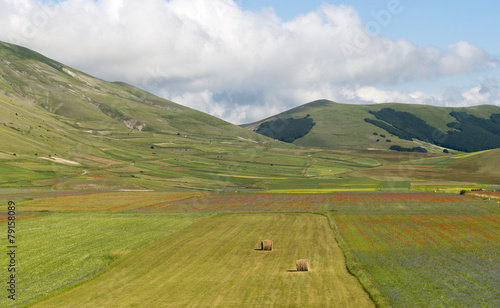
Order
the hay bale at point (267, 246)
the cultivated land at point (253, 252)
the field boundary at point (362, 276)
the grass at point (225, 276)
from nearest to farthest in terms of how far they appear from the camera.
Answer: the field boundary at point (362, 276) < the grass at point (225, 276) < the cultivated land at point (253, 252) < the hay bale at point (267, 246)

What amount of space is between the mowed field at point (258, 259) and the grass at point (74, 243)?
0.13 meters

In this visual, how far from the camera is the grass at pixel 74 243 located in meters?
29.2

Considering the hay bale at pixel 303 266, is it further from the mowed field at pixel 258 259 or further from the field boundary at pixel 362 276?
the field boundary at pixel 362 276

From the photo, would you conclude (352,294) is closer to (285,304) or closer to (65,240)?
(285,304)

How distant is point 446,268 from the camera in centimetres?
3075

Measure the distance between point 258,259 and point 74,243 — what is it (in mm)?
19973

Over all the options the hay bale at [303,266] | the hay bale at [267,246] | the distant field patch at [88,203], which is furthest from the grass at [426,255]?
the distant field patch at [88,203]

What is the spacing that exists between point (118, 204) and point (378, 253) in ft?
200

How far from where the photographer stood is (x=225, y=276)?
100.0 feet

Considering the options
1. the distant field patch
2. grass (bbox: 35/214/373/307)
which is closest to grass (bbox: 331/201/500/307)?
grass (bbox: 35/214/373/307)

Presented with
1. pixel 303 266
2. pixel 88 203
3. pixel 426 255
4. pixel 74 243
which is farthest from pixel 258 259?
pixel 88 203

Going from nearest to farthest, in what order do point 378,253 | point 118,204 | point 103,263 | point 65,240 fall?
1. point 103,263
2. point 378,253
3. point 65,240
4. point 118,204

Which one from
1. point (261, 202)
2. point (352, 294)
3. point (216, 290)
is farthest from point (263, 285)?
point (261, 202)

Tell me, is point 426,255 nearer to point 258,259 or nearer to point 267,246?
point 267,246
